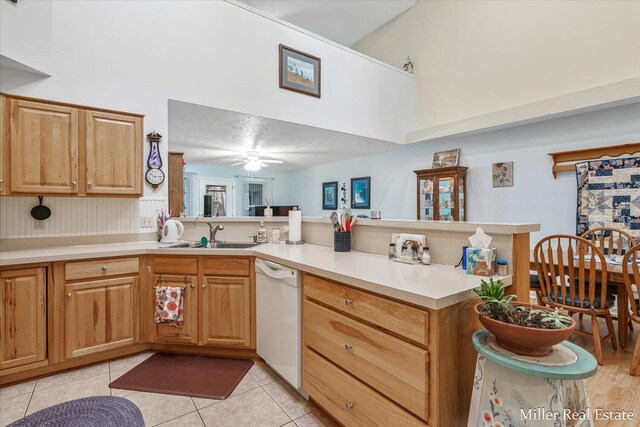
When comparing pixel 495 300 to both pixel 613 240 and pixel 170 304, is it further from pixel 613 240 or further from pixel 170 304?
pixel 613 240

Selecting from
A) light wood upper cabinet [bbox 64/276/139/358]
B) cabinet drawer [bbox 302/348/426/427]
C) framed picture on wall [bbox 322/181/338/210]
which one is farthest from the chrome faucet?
framed picture on wall [bbox 322/181/338/210]

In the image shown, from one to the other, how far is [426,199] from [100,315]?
4.33m

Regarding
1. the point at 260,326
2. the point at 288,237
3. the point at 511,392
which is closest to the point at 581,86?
the point at 288,237

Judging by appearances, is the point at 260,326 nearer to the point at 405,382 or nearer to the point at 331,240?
the point at 331,240

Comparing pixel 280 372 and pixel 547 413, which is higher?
pixel 547 413

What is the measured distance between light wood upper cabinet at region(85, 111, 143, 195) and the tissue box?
2659 mm

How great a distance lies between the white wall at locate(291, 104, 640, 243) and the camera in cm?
339

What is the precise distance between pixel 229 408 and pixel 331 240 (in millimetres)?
1391

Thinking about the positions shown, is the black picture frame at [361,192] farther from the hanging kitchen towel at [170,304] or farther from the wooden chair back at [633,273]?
the hanging kitchen towel at [170,304]

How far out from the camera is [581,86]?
349 cm

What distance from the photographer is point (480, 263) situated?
58.9 inches

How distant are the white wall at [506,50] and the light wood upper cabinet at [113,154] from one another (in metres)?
4.31

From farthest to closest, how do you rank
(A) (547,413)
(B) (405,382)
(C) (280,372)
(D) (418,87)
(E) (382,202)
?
1. (E) (382,202)
2. (D) (418,87)
3. (C) (280,372)
4. (B) (405,382)
5. (A) (547,413)

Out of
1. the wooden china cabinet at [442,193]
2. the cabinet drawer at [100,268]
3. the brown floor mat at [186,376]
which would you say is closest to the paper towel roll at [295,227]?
the brown floor mat at [186,376]
